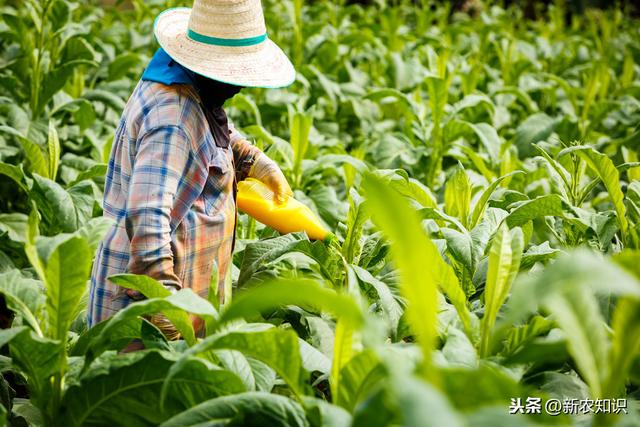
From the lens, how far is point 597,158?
2.38 meters

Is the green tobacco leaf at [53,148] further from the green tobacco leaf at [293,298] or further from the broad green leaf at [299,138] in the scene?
the green tobacco leaf at [293,298]

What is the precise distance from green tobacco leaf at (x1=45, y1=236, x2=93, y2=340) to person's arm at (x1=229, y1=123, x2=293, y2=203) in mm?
1022

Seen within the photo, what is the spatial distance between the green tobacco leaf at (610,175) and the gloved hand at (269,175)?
88 cm

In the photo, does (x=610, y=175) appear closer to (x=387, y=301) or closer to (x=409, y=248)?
(x=387, y=301)

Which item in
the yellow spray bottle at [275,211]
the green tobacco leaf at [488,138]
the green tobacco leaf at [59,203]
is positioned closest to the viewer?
the yellow spray bottle at [275,211]

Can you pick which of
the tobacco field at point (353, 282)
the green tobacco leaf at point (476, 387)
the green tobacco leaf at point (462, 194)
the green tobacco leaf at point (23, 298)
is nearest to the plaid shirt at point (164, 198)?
the tobacco field at point (353, 282)

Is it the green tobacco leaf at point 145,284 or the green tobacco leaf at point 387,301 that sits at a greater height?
the green tobacco leaf at point 145,284

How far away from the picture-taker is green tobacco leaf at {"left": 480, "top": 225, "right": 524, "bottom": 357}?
69.7 inches

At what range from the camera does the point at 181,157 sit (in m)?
2.19

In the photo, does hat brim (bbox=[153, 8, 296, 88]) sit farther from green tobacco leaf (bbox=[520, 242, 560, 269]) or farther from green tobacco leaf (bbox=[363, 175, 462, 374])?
green tobacco leaf (bbox=[363, 175, 462, 374])

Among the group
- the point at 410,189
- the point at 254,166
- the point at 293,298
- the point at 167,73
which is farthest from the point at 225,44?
the point at 293,298

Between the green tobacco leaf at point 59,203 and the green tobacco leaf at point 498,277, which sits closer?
the green tobacco leaf at point 498,277

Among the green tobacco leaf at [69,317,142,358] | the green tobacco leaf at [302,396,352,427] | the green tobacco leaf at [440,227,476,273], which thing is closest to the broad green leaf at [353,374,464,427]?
the green tobacco leaf at [302,396,352,427]

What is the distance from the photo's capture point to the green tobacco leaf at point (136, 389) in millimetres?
1700
